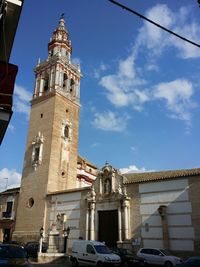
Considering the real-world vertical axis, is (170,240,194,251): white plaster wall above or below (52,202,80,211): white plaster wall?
below

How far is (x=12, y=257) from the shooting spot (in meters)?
11.6

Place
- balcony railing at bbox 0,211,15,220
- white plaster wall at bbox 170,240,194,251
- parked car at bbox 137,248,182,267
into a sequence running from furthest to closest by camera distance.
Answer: balcony railing at bbox 0,211,15,220, white plaster wall at bbox 170,240,194,251, parked car at bbox 137,248,182,267

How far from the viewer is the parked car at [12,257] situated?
11.2m

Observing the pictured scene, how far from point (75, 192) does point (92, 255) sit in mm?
11083

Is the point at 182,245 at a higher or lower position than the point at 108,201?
lower

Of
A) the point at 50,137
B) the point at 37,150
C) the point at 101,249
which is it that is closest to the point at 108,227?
the point at 101,249

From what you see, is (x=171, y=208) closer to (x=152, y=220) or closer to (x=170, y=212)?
Result: (x=170, y=212)

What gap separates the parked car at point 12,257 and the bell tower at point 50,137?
63.0ft

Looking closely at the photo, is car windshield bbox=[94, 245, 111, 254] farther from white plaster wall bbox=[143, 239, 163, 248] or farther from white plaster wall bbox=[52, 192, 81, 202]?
white plaster wall bbox=[52, 192, 81, 202]

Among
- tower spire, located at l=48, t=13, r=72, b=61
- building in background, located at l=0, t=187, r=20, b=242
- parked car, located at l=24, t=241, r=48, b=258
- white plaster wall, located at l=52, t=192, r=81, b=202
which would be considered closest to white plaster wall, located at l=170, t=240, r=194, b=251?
white plaster wall, located at l=52, t=192, r=81, b=202

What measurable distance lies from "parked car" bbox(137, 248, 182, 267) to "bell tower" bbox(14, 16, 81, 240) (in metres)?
14.0

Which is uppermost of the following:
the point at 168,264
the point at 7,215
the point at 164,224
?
the point at 7,215

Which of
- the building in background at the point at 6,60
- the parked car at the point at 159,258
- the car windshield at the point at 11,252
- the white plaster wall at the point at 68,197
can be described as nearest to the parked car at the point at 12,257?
the car windshield at the point at 11,252

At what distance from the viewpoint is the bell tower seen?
107ft
